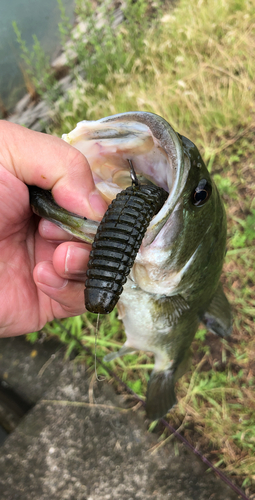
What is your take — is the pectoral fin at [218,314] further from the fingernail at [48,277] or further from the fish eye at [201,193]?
the fingernail at [48,277]

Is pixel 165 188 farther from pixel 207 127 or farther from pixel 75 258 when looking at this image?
pixel 207 127

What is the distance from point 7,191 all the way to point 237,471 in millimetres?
2557

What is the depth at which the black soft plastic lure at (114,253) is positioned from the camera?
0.95 m

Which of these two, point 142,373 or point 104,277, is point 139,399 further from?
point 104,277

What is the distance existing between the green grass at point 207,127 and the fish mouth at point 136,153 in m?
1.76

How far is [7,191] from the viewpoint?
1.48m

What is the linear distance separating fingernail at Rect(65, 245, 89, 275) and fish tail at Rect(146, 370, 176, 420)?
3.82 ft

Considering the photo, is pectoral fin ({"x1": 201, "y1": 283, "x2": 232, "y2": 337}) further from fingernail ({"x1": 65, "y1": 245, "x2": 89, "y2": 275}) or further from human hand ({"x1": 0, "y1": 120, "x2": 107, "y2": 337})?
fingernail ({"x1": 65, "y1": 245, "x2": 89, "y2": 275})

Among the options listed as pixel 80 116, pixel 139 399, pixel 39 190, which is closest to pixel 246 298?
pixel 139 399

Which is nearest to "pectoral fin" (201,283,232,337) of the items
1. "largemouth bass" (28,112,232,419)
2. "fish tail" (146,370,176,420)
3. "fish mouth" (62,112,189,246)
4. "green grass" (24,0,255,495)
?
"largemouth bass" (28,112,232,419)

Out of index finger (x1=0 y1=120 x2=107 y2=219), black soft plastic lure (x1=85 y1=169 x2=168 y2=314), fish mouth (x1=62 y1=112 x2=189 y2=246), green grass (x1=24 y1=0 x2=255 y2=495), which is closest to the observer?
black soft plastic lure (x1=85 y1=169 x2=168 y2=314)

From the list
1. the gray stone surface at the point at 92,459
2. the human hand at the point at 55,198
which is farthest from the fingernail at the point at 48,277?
the gray stone surface at the point at 92,459

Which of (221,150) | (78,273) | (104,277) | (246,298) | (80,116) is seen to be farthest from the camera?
(80,116)

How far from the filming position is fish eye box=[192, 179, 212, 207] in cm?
125
